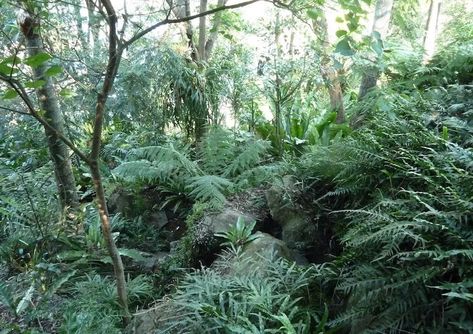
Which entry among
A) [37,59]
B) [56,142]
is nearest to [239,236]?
[56,142]

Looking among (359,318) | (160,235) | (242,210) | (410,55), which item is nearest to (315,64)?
(410,55)

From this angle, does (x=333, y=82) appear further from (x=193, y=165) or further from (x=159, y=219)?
(x=159, y=219)

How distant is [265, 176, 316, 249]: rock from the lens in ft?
9.09

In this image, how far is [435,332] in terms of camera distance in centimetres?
136

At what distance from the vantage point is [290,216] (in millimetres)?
2961

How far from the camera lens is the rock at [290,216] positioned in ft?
9.09

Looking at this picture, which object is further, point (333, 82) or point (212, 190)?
point (333, 82)

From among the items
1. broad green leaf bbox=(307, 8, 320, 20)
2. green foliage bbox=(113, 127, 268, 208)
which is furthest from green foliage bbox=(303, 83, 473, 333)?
green foliage bbox=(113, 127, 268, 208)

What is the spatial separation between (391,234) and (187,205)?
2.82 metres

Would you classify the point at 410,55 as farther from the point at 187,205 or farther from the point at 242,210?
the point at 187,205

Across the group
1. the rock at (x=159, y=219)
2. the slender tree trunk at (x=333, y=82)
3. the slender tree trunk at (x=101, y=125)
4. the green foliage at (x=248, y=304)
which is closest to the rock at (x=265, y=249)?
the green foliage at (x=248, y=304)

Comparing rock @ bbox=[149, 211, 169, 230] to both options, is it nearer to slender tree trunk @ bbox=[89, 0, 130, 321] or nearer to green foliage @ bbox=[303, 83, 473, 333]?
slender tree trunk @ bbox=[89, 0, 130, 321]

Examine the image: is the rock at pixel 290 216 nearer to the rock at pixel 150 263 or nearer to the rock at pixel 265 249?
the rock at pixel 265 249

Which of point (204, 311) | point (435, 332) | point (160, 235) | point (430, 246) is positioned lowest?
point (160, 235)
